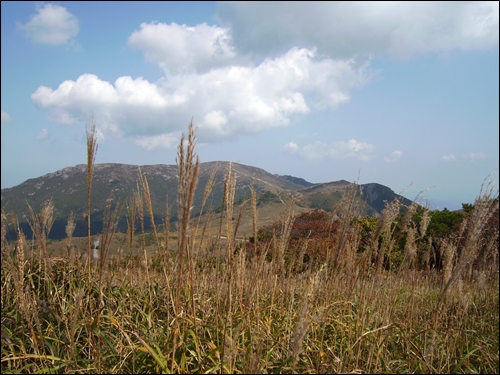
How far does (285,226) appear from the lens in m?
3.56

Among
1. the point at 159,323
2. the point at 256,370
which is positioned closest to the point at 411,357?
the point at 256,370

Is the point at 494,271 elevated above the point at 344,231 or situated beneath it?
situated beneath

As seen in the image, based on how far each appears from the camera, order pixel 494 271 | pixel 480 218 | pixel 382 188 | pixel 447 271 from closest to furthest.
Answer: pixel 480 218
pixel 447 271
pixel 494 271
pixel 382 188

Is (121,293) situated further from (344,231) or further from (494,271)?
(494,271)

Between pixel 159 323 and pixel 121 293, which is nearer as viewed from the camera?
pixel 159 323

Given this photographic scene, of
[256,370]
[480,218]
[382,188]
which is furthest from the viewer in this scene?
[382,188]

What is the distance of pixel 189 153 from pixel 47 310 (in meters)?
2.74

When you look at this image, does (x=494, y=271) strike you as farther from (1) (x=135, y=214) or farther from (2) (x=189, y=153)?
(2) (x=189, y=153)

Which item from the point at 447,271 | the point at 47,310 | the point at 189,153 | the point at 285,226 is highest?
the point at 189,153

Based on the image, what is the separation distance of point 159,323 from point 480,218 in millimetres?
3092

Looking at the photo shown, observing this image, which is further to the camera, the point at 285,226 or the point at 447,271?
the point at 447,271

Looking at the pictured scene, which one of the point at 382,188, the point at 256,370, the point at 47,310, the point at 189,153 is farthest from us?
the point at 382,188

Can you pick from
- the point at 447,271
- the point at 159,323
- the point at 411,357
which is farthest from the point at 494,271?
the point at 159,323

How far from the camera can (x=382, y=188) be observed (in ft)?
358
